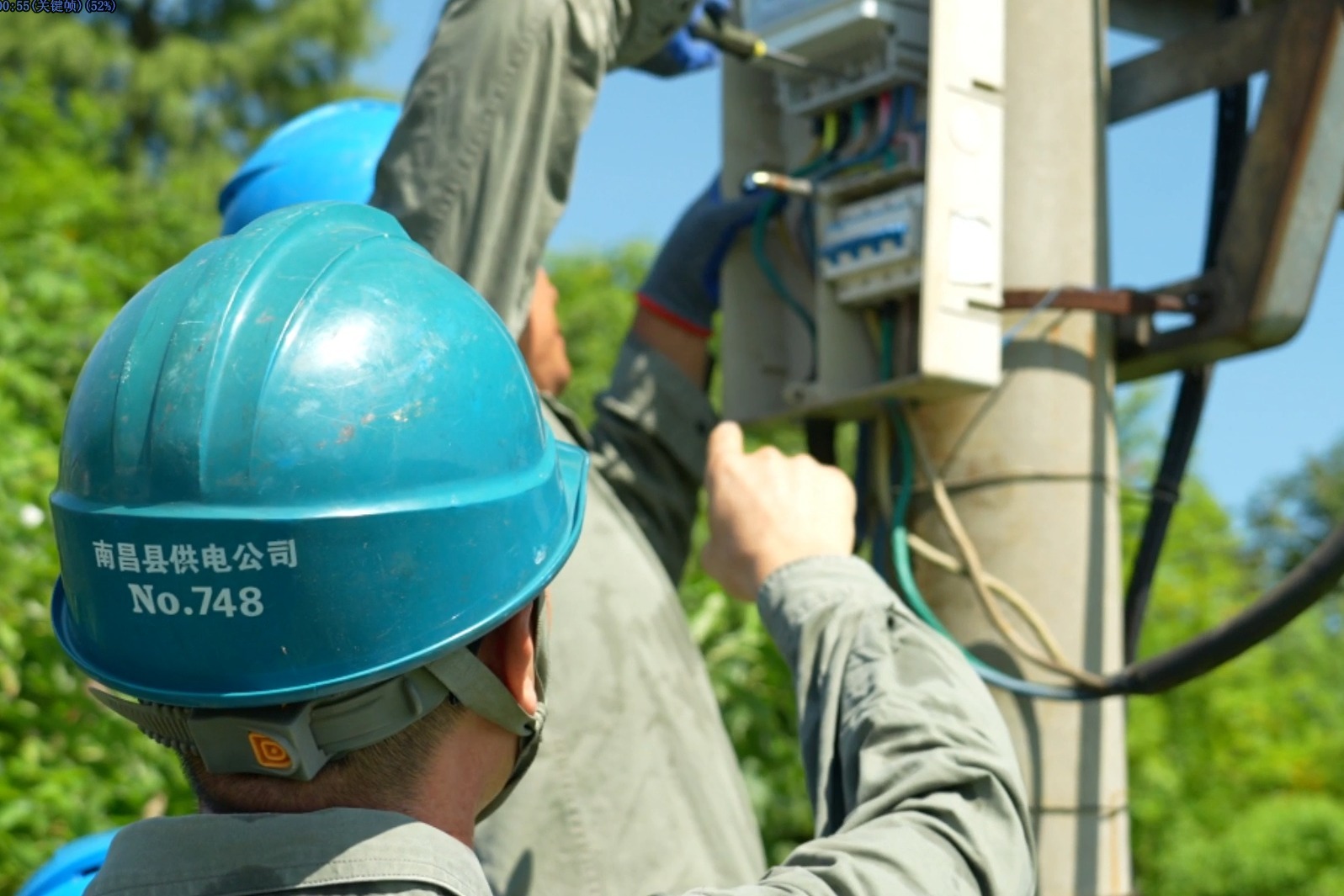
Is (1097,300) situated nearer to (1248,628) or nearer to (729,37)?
(1248,628)

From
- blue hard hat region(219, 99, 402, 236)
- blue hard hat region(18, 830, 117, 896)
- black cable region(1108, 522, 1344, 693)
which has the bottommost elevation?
blue hard hat region(18, 830, 117, 896)

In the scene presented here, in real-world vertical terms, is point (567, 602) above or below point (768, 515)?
below

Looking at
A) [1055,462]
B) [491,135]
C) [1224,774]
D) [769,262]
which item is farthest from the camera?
[1224,774]

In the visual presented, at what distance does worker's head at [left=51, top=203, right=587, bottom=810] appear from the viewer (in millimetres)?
1302

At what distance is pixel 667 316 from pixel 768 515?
1.09 m

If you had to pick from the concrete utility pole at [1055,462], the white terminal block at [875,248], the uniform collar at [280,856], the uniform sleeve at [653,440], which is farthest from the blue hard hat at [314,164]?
the uniform collar at [280,856]

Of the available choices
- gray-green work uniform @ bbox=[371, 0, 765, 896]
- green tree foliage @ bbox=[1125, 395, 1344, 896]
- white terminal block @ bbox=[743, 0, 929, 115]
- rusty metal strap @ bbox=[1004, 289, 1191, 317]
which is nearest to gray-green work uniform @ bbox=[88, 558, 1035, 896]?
gray-green work uniform @ bbox=[371, 0, 765, 896]

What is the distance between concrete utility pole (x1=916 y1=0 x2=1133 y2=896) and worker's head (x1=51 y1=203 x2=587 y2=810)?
3.75ft

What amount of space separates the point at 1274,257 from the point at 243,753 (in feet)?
5.67

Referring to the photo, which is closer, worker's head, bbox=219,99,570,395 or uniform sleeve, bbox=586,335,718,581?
worker's head, bbox=219,99,570,395

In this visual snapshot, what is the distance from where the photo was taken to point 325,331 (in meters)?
1.34

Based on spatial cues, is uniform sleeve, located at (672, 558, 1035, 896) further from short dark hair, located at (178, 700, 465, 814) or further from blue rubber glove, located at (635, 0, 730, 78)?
blue rubber glove, located at (635, 0, 730, 78)

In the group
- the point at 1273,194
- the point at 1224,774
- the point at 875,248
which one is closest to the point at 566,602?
the point at 875,248

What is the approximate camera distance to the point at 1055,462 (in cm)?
241
